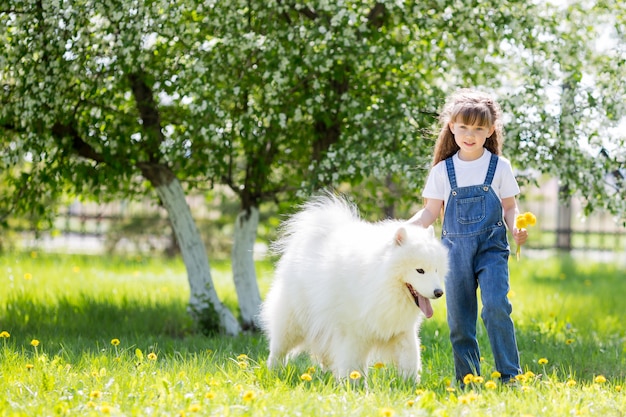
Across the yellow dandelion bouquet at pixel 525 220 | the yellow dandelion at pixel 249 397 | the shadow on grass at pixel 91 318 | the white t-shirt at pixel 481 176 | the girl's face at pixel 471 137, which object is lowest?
the shadow on grass at pixel 91 318

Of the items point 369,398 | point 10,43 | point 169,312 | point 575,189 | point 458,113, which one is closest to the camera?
point 369,398

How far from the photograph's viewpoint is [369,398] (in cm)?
368

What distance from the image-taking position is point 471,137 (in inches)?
171

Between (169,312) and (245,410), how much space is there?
4.46m

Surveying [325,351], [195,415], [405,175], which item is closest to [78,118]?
[405,175]

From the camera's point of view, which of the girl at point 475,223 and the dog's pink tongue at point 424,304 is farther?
the girl at point 475,223

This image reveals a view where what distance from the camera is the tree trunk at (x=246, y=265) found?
7410 mm

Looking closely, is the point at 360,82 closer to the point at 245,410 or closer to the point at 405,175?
the point at 405,175

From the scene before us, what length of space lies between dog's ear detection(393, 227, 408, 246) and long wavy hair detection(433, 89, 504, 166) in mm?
754

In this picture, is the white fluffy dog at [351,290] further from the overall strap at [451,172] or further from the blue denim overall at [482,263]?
the overall strap at [451,172]

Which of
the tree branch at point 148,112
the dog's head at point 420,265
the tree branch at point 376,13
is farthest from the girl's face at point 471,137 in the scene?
the tree branch at point 148,112

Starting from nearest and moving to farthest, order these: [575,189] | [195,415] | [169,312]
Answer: [195,415], [575,189], [169,312]

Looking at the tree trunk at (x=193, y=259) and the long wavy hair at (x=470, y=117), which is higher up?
the long wavy hair at (x=470, y=117)

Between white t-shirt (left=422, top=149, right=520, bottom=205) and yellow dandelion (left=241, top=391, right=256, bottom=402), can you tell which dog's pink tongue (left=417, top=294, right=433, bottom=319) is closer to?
white t-shirt (left=422, top=149, right=520, bottom=205)
